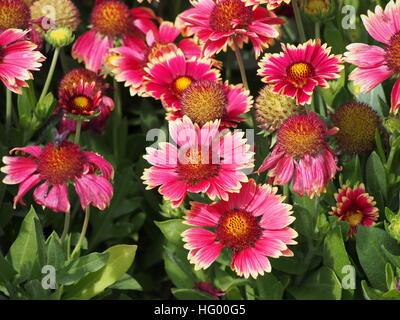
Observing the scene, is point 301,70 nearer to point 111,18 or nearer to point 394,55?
point 394,55

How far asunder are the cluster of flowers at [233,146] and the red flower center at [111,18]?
0.24 m

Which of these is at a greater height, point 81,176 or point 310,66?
point 310,66

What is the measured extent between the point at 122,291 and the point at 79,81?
0.42m

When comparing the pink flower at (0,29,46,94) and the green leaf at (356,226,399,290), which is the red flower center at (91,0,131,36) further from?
the green leaf at (356,226,399,290)

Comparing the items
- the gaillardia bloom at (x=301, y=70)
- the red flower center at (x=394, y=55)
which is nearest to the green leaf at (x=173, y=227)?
the gaillardia bloom at (x=301, y=70)

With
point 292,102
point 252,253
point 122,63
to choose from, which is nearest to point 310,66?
point 292,102

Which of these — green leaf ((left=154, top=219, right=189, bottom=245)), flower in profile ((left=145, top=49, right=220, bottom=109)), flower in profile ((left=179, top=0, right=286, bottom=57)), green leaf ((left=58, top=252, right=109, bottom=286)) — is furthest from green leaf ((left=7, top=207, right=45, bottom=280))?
flower in profile ((left=179, top=0, right=286, bottom=57))

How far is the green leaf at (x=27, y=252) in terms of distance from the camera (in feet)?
3.98

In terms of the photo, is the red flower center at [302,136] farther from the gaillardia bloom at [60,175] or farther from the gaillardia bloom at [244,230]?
the gaillardia bloom at [60,175]

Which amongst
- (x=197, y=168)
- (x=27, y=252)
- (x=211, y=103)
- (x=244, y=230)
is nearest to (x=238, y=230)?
(x=244, y=230)

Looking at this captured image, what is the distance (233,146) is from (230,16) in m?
0.27

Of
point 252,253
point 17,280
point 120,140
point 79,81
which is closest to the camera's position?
point 252,253
